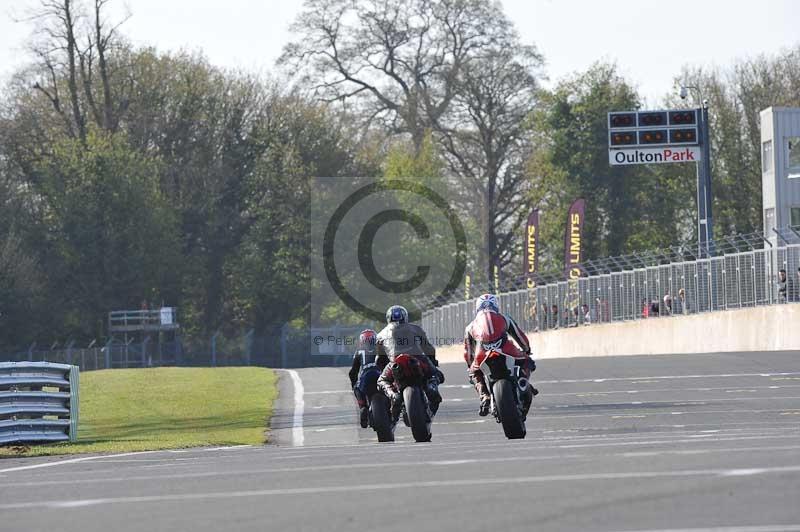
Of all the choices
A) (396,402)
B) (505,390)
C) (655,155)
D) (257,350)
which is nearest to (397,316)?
(396,402)

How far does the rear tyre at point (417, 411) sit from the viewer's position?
1798cm

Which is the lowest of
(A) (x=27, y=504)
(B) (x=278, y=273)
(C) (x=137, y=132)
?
(A) (x=27, y=504)

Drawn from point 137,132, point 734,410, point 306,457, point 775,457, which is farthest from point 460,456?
point 137,132

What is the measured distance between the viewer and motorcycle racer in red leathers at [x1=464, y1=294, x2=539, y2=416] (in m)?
17.6

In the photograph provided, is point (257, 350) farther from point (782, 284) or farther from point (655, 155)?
point (782, 284)

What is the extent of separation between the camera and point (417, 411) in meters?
18.0

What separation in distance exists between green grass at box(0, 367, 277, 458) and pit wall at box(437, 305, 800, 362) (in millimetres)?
11357

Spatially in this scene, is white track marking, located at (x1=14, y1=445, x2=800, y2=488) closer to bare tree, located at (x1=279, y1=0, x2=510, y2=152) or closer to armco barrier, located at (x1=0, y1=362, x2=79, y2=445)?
armco barrier, located at (x1=0, y1=362, x2=79, y2=445)

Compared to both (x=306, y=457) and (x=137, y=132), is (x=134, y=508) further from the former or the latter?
(x=137, y=132)

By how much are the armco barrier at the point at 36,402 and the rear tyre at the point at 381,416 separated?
5.64 metres

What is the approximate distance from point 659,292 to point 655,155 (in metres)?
3.97

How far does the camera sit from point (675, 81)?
76.0 metres

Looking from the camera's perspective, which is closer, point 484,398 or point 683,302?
point 484,398

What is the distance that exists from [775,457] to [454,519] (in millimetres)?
3383
